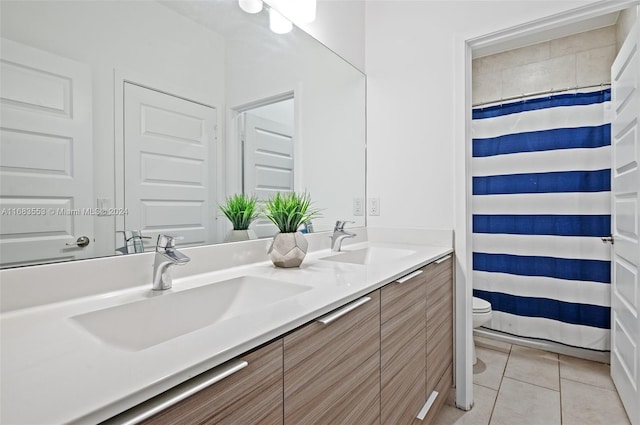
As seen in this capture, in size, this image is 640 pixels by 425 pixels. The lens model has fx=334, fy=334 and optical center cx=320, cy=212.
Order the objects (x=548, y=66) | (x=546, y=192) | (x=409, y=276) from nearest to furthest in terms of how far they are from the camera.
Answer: (x=409, y=276) → (x=546, y=192) → (x=548, y=66)

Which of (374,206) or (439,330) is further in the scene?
(374,206)

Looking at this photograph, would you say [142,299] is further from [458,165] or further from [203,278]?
[458,165]

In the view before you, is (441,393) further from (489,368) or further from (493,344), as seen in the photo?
(493,344)

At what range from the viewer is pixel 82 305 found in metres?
0.79

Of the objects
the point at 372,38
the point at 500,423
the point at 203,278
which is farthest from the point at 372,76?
the point at 500,423

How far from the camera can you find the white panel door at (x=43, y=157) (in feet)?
2.47

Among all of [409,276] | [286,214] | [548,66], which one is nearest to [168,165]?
Result: [286,214]

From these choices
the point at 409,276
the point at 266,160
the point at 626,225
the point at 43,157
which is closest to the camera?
the point at 43,157

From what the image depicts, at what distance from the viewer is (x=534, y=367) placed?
85.7 inches

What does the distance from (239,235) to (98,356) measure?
0.82 meters

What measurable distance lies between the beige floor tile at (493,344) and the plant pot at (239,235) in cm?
208

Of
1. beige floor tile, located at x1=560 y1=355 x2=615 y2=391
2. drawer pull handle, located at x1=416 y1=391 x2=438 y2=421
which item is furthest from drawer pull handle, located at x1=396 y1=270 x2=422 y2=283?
beige floor tile, located at x1=560 y1=355 x2=615 y2=391

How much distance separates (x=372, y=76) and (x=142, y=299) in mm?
1789

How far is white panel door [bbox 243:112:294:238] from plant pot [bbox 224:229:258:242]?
0.03m
